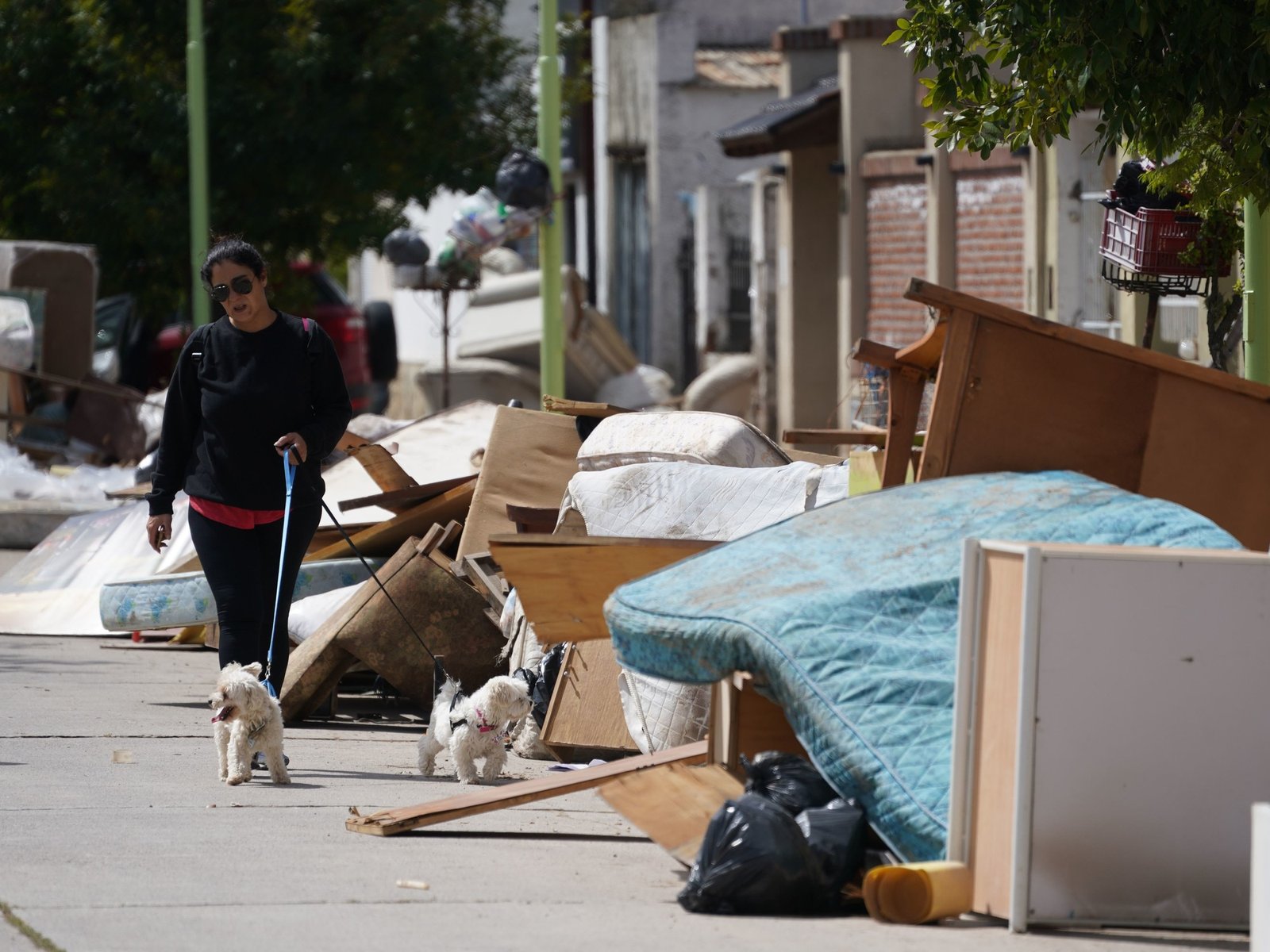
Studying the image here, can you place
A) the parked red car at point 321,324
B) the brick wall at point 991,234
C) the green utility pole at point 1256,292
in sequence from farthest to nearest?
the parked red car at point 321,324 < the brick wall at point 991,234 < the green utility pole at point 1256,292

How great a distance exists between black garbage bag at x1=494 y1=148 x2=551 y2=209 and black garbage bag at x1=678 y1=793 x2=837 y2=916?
35.7ft

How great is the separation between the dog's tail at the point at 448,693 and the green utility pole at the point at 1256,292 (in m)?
2.98

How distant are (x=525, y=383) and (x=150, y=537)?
15.5 meters

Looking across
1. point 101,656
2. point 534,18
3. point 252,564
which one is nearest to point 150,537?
point 252,564

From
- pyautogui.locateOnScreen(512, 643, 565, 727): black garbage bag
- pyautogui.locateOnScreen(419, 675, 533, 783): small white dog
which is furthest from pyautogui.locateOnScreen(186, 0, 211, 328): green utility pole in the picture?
pyautogui.locateOnScreen(419, 675, 533, 783): small white dog

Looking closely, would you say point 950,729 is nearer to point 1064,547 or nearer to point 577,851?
point 1064,547

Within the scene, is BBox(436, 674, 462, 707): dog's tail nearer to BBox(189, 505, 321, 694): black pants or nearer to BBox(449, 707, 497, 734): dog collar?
BBox(449, 707, 497, 734): dog collar

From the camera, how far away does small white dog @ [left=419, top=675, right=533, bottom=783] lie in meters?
6.39

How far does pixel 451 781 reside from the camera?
6508 mm

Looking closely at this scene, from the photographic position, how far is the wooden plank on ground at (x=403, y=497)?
8945mm

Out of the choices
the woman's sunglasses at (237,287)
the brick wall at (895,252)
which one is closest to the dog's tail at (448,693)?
the woman's sunglasses at (237,287)

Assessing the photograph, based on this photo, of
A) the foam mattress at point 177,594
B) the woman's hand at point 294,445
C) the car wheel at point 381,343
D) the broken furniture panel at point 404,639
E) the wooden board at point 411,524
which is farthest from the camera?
the car wheel at point 381,343

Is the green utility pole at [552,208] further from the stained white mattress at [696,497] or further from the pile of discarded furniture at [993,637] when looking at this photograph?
the pile of discarded furniture at [993,637]

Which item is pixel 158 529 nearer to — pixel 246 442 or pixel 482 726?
pixel 246 442
